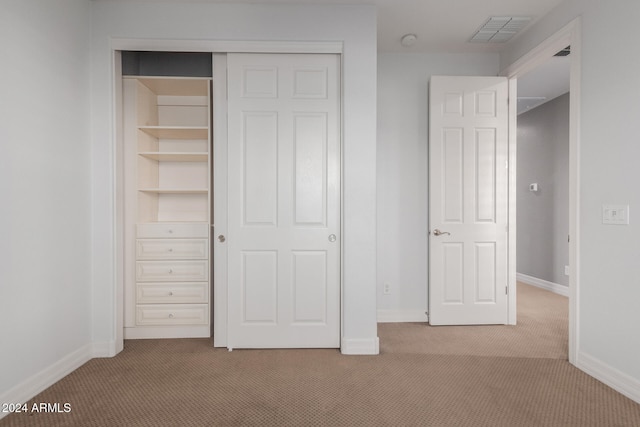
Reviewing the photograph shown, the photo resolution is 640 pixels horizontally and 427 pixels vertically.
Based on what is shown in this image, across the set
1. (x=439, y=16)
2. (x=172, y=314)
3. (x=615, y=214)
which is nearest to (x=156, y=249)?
(x=172, y=314)

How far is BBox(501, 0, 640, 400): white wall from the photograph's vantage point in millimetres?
2131

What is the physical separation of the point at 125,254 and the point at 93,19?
1.88 metres

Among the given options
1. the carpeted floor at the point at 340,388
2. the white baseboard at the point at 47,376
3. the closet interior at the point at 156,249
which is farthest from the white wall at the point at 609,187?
the white baseboard at the point at 47,376

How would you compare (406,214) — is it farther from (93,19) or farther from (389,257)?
(93,19)

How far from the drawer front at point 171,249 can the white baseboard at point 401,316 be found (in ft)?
6.08

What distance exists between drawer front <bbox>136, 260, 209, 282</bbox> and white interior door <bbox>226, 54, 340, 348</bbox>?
45cm

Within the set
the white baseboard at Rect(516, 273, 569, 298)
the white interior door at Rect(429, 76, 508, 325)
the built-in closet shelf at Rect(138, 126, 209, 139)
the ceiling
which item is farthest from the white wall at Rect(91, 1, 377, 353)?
the white baseboard at Rect(516, 273, 569, 298)

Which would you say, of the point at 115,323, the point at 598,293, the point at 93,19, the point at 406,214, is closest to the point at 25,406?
the point at 115,323

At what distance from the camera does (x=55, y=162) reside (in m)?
2.33

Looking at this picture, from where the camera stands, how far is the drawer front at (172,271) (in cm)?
309

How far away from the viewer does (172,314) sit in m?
3.10

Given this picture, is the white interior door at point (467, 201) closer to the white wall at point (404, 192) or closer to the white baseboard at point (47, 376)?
the white wall at point (404, 192)

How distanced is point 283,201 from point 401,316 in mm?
1793

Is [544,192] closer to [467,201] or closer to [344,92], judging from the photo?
[467,201]
